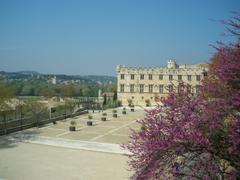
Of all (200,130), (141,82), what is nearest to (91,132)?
(200,130)

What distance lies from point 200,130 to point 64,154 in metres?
15.2

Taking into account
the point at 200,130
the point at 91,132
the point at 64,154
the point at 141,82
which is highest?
the point at 141,82

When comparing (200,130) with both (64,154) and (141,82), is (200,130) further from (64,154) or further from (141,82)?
(141,82)

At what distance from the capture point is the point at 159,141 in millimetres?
6617

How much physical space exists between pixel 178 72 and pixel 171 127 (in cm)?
5786

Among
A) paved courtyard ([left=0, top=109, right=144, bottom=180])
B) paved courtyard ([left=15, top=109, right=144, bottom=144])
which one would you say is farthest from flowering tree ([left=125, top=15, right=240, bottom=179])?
paved courtyard ([left=15, top=109, right=144, bottom=144])

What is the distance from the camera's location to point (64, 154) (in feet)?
67.7

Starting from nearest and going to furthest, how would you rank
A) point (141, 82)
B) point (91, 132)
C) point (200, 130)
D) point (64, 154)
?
point (200, 130), point (64, 154), point (91, 132), point (141, 82)

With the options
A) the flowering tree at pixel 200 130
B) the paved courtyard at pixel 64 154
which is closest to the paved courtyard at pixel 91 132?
the paved courtyard at pixel 64 154

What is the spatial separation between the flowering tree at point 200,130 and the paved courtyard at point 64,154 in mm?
7136

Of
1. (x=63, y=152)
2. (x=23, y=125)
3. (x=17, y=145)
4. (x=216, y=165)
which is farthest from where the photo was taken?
(x=23, y=125)

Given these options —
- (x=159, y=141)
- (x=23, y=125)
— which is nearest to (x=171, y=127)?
(x=159, y=141)

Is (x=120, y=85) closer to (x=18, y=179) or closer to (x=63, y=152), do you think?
(x=63, y=152)

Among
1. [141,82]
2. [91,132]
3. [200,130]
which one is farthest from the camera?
[141,82]
